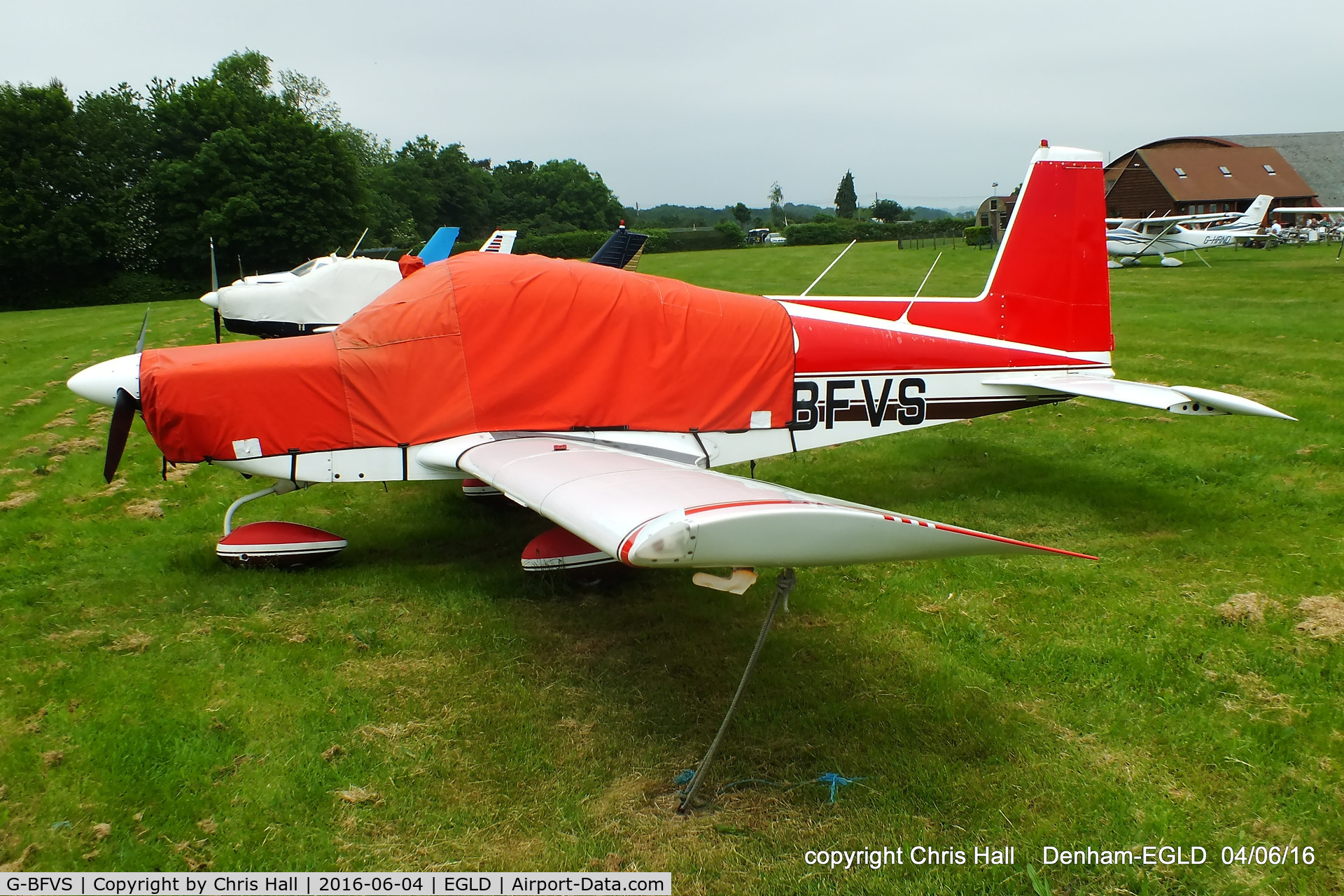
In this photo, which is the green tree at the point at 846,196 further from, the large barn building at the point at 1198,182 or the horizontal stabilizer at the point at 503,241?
the horizontal stabilizer at the point at 503,241

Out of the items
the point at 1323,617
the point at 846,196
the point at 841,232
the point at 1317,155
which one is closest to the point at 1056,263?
the point at 1323,617

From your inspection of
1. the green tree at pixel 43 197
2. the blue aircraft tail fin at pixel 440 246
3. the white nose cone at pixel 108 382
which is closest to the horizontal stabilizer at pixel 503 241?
the blue aircraft tail fin at pixel 440 246

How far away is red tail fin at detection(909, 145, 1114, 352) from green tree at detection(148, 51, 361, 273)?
4060 centimetres

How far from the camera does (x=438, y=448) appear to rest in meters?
5.46

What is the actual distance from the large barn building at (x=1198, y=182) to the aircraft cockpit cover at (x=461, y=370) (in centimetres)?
4876

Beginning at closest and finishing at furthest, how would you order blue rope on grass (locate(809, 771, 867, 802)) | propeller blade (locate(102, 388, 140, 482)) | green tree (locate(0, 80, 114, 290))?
blue rope on grass (locate(809, 771, 867, 802)) → propeller blade (locate(102, 388, 140, 482)) → green tree (locate(0, 80, 114, 290))

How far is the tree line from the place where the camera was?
123ft

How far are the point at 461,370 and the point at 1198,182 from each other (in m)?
53.2

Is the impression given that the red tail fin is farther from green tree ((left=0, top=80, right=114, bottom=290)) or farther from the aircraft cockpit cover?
green tree ((left=0, top=80, right=114, bottom=290))

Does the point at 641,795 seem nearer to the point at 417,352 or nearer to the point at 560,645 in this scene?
the point at 560,645

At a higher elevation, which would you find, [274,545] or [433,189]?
[433,189]

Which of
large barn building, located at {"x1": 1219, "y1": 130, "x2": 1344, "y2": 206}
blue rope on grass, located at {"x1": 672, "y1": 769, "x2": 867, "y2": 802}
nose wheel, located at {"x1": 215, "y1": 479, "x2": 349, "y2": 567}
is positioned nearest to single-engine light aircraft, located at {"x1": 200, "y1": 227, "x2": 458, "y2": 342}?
nose wheel, located at {"x1": 215, "y1": 479, "x2": 349, "y2": 567}

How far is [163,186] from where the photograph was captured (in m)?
40.0
